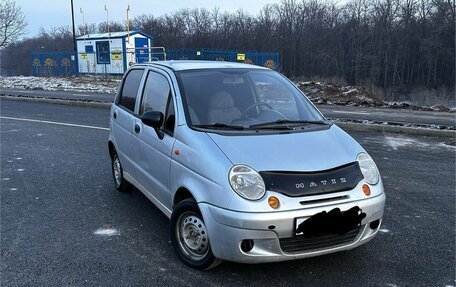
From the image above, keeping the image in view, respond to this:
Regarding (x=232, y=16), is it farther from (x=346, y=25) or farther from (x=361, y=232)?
(x=361, y=232)

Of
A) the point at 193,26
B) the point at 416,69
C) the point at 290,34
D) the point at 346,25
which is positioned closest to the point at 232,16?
the point at 193,26

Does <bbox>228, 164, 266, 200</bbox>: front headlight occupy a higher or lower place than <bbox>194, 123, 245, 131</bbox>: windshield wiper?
lower

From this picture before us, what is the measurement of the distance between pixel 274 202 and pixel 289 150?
0.51 metres

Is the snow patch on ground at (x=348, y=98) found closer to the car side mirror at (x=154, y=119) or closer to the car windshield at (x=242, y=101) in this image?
the car windshield at (x=242, y=101)

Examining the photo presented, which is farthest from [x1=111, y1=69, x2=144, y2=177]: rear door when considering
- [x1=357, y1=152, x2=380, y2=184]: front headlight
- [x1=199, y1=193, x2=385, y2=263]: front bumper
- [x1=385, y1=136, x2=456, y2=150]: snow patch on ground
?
[x1=385, y1=136, x2=456, y2=150]: snow patch on ground

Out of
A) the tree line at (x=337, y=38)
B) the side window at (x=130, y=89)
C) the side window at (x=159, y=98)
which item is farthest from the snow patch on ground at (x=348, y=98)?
the tree line at (x=337, y=38)

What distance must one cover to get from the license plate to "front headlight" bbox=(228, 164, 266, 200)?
34cm

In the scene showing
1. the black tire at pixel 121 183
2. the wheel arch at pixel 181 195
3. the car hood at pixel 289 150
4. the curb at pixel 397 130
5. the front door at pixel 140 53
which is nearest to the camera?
the car hood at pixel 289 150

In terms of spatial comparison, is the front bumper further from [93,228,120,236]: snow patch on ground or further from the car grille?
[93,228,120,236]: snow patch on ground

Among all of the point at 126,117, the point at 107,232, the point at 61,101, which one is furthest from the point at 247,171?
the point at 61,101

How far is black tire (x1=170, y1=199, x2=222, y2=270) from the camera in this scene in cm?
323

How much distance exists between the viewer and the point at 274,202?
2.89 m

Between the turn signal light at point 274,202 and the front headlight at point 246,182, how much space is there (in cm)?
7

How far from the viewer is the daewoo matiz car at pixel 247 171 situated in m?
2.93
